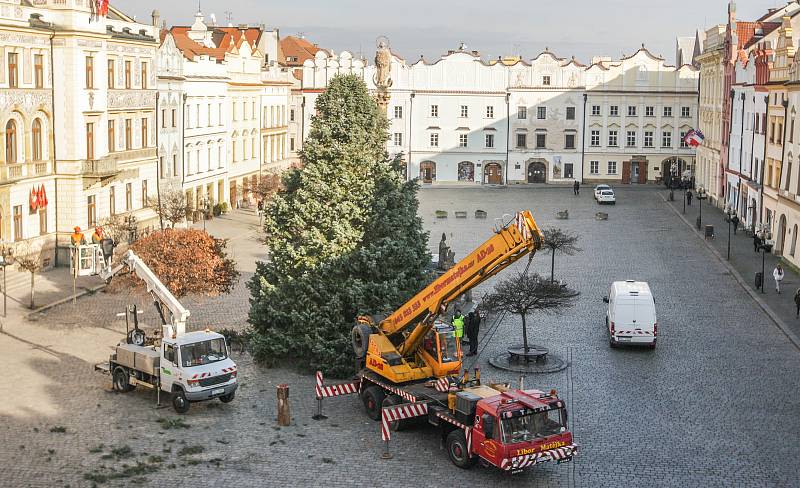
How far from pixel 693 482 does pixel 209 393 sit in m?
11.8

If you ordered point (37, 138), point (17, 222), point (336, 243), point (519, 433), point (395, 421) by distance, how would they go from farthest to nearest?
point (37, 138) < point (17, 222) < point (336, 243) < point (395, 421) < point (519, 433)

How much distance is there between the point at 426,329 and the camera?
25.4m

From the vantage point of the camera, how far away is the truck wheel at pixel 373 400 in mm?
25656

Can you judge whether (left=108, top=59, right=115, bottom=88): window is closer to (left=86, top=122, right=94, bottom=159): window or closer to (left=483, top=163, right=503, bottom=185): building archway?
(left=86, top=122, right=94, bottom=159): window

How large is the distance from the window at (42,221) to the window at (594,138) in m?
56.4

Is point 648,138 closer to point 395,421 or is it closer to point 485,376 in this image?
point 485,376

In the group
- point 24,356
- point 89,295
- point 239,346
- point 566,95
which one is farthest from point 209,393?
point 566,95

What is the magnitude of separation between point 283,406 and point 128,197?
33465 millimetres

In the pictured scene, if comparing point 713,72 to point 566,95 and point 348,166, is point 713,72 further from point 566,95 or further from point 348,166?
point 348,166

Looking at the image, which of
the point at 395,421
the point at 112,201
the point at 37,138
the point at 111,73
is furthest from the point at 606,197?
the point at 395,421

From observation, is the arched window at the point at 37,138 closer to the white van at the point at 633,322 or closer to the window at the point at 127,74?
the window at the point at 127,74

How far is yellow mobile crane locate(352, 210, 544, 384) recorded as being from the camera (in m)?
23.3

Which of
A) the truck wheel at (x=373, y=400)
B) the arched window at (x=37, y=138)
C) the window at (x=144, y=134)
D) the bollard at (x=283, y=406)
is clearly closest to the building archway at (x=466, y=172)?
the window at (x=144, y=134)

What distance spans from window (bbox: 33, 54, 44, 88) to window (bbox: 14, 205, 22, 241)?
5.80 m
